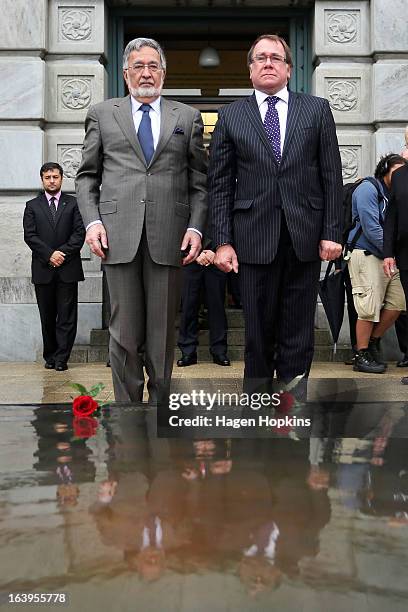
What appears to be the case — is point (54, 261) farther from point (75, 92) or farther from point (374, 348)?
point (374, 348)

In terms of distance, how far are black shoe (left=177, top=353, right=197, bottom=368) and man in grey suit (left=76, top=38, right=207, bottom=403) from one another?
3612mm

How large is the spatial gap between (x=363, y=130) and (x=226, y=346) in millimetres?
3054

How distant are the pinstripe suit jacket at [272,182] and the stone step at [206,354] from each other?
4340mm

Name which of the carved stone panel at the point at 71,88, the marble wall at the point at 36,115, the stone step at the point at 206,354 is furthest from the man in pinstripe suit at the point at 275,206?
the carved stone panel at the point at 71,88

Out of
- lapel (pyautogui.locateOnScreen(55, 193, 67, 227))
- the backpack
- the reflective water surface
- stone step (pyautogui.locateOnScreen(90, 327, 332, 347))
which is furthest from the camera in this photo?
stone step (pyautogui.locateOnScreen(90, 327, 332, 347))

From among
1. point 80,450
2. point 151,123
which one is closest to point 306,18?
point 151,123

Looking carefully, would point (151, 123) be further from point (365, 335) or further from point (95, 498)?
point (365, 335)

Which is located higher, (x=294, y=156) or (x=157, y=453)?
Result: (x=294, y=156)

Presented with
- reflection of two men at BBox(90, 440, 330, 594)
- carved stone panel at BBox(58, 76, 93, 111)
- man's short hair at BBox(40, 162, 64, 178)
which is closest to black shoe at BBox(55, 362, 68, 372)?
man's short hair at BBox(40, 162, 64, 178)

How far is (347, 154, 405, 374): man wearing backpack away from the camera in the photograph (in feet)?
24.7

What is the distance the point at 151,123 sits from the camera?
4.45 m

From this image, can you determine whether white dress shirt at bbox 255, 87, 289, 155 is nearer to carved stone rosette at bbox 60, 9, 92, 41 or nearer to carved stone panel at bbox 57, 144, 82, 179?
carved stone panel at bbox 57, 144, 82, 179

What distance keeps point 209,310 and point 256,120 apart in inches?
164

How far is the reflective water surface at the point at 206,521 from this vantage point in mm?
1679
